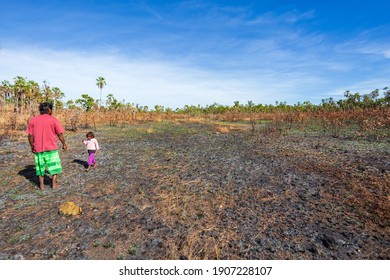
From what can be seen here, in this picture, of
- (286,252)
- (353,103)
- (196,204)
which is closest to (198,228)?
(196,204)

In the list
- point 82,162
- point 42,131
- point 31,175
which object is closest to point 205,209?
point 42,131

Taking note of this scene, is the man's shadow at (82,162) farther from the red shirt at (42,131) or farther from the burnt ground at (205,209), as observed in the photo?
the red shirt at (42,131)

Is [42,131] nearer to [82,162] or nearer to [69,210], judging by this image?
[69,210]

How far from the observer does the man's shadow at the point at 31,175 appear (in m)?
5.95

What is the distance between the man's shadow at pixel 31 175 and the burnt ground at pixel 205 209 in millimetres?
27

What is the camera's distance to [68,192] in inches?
207

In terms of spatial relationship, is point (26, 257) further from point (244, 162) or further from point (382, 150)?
point (382, 150)

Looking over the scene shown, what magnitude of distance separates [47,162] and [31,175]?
1767 millimetres

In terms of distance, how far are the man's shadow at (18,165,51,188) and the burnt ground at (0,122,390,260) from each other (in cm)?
3

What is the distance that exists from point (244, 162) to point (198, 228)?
14.4 ft

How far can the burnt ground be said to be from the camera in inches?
124

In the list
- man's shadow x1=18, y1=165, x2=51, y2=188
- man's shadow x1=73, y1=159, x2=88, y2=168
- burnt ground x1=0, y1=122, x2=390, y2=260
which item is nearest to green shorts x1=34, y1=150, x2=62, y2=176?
burnt ground x1=0, y1=122, x2=390, y2=260

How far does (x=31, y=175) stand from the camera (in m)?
6.43

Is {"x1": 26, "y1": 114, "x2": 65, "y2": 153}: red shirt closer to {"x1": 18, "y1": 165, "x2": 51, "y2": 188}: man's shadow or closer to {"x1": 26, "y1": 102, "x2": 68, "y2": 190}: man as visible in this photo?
{"x1": 26, "y1": 102, "x2": 68, "y2": 190}: man
